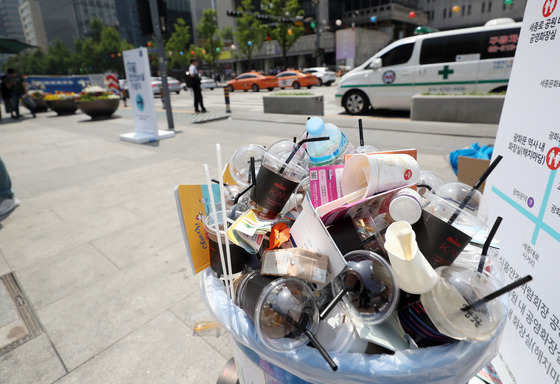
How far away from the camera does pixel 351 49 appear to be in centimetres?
3753

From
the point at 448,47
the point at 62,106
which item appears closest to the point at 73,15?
the point at 62,106

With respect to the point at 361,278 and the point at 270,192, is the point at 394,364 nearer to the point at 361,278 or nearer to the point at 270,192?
the point at 361,278

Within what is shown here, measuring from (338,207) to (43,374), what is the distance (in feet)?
7.05

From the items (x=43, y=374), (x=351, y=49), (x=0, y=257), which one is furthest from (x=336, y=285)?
(x=351, y=49)

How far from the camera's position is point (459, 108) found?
24.6 ft

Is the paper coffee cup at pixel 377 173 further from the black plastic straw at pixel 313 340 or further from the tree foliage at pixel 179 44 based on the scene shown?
the tree foliage at pixel 179 44

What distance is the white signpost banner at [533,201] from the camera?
132 centimetres

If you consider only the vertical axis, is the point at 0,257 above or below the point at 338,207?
below

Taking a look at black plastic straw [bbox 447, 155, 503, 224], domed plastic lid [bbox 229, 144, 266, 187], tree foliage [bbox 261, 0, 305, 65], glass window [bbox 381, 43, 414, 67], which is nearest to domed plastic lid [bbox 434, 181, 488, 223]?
black plastic straw [bbox 447, 155, 503, 224]

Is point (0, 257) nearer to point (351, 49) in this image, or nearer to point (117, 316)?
point (117, 316)

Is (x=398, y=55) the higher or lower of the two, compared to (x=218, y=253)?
higher

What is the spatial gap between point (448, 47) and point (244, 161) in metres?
8.82

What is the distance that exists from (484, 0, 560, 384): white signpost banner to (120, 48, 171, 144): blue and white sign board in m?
7.90

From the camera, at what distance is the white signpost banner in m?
1.32
